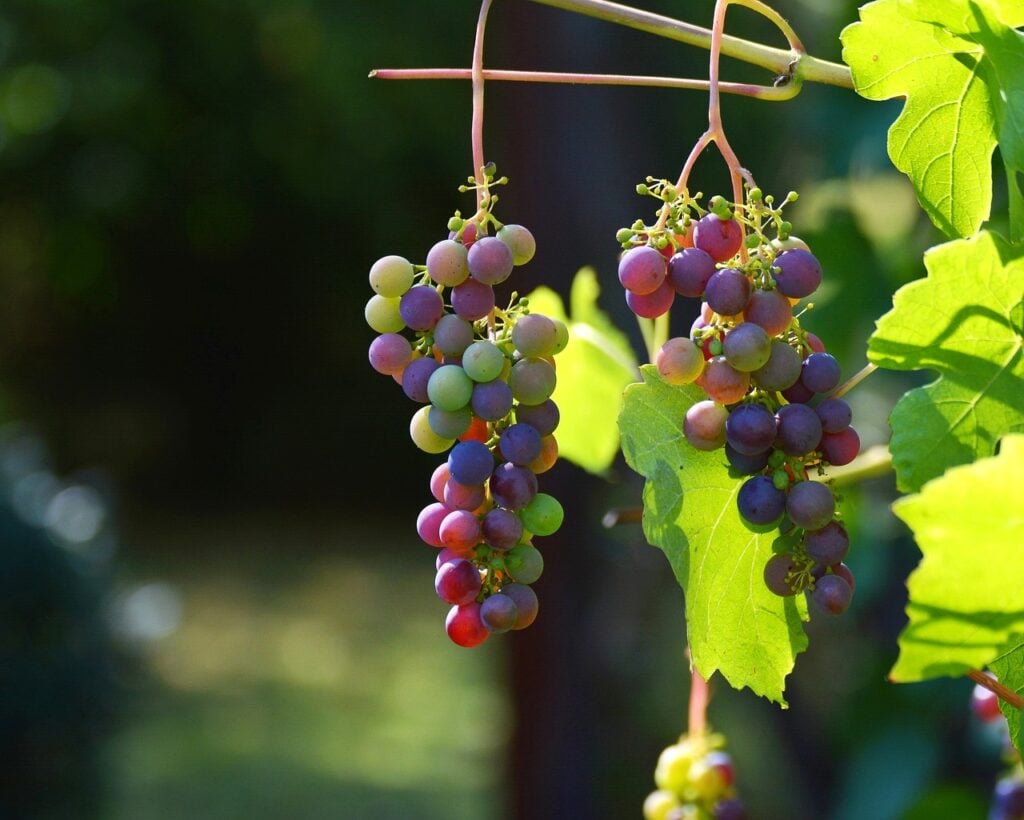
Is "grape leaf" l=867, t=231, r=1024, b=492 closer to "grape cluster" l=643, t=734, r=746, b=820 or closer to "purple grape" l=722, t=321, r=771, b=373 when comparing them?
"purple grape" l=722, t=321, r=771, b=373

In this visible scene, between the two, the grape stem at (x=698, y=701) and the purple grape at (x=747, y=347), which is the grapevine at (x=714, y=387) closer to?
the purple grape at (x=747, y=347)

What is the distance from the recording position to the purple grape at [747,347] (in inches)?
19.5

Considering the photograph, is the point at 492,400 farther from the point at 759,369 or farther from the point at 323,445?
the point at 323,445

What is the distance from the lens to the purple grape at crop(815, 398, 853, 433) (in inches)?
20.6

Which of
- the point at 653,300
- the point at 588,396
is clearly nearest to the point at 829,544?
the point at 653,300

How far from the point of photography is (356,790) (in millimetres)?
5379

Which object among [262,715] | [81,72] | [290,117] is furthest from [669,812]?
[81,72]

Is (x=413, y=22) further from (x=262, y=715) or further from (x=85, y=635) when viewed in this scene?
(x=85, y=635)

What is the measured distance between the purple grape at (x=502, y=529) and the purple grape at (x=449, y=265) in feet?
0.33

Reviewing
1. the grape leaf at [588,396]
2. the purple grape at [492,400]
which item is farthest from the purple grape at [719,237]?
the grape leaf at [588,396]

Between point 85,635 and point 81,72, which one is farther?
point 81,72

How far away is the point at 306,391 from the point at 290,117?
6.23 feet

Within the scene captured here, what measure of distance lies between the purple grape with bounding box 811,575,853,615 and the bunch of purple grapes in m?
0.11

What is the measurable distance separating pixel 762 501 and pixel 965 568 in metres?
0.12
